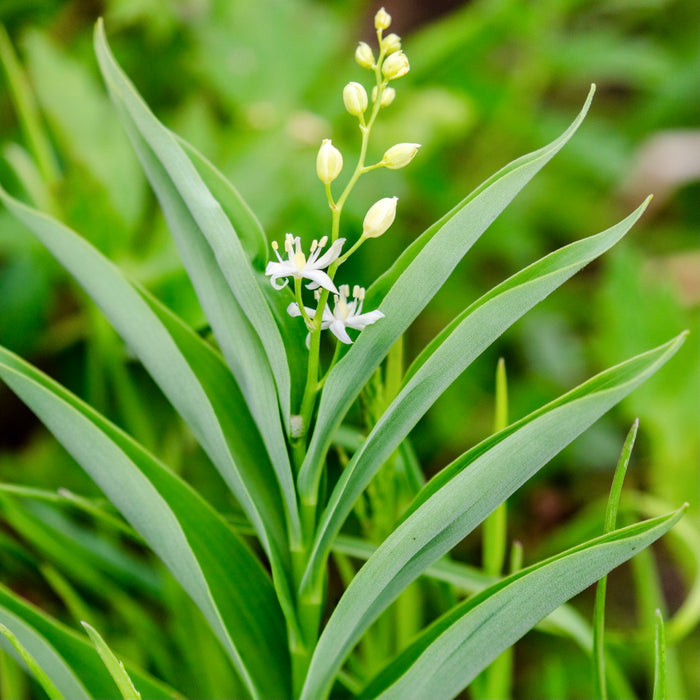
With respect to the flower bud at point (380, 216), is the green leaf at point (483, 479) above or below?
below

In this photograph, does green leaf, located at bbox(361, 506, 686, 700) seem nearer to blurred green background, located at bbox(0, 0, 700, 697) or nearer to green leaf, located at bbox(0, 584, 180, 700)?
green leaf, located at bbox(0, 584, 180, 700)


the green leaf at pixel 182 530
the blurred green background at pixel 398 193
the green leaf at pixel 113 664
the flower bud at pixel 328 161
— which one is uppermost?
the blurred green background at pixel 398 193

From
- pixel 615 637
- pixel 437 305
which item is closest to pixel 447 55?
pixel 437 305

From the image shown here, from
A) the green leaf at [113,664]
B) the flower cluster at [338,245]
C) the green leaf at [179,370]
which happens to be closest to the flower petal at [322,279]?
the flower cluster at [338,245]

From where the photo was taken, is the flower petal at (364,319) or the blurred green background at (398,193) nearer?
the flower petal at (364,319)

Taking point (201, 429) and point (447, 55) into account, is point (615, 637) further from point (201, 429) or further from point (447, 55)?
point (447, 55)

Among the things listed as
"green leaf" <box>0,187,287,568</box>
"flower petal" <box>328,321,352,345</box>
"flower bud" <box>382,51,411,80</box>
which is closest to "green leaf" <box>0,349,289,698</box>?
"green leaf" <box>0,187,287,568</box>

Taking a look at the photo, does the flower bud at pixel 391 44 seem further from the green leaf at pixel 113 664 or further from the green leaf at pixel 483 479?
the green leaf at pixel 113 664
